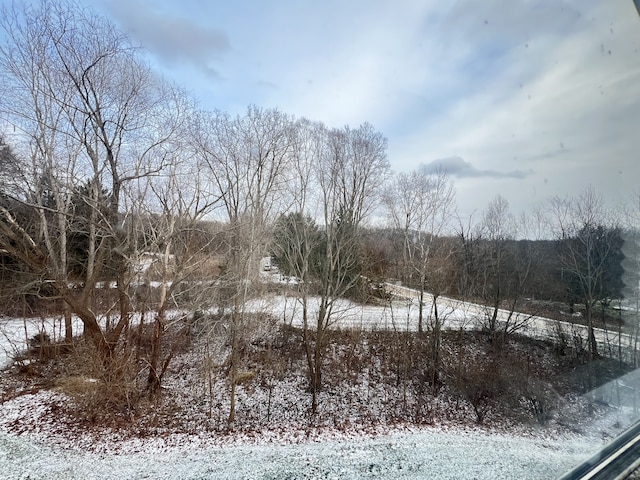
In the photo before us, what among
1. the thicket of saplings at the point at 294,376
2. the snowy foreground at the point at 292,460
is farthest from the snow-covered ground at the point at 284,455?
the thicket of saplings at the point at 294,376

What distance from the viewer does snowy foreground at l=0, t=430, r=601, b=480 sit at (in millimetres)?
2648

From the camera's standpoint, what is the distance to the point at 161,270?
4.41 metres

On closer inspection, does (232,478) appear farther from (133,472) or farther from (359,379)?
(359,379)

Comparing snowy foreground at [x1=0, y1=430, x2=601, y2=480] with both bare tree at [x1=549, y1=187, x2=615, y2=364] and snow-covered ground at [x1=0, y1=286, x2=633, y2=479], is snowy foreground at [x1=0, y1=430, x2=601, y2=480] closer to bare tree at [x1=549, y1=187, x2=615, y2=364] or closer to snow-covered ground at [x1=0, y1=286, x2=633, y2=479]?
snow-covered ground at [x1=0, y1=286, x2=633, y2=479]

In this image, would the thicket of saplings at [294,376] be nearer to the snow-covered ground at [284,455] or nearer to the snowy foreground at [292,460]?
the snow-covered ground at [284,455]

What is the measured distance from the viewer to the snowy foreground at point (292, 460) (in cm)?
265

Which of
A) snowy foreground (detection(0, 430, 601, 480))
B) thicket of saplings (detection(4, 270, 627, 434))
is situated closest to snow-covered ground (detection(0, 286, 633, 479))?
snowy foreground (detection(0, 430, 601, 480))

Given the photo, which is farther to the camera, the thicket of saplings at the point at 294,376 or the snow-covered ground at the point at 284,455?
the thicket of saplings at the point at 294,376

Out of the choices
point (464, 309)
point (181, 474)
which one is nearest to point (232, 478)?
point (181, 474)

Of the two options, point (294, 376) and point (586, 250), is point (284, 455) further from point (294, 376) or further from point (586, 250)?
point (586, 250)

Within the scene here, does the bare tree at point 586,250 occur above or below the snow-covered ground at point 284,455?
above

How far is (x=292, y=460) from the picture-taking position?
3.29 metres

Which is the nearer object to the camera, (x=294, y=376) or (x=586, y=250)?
(x=586, y=250)

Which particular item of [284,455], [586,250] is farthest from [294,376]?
[586,250]
